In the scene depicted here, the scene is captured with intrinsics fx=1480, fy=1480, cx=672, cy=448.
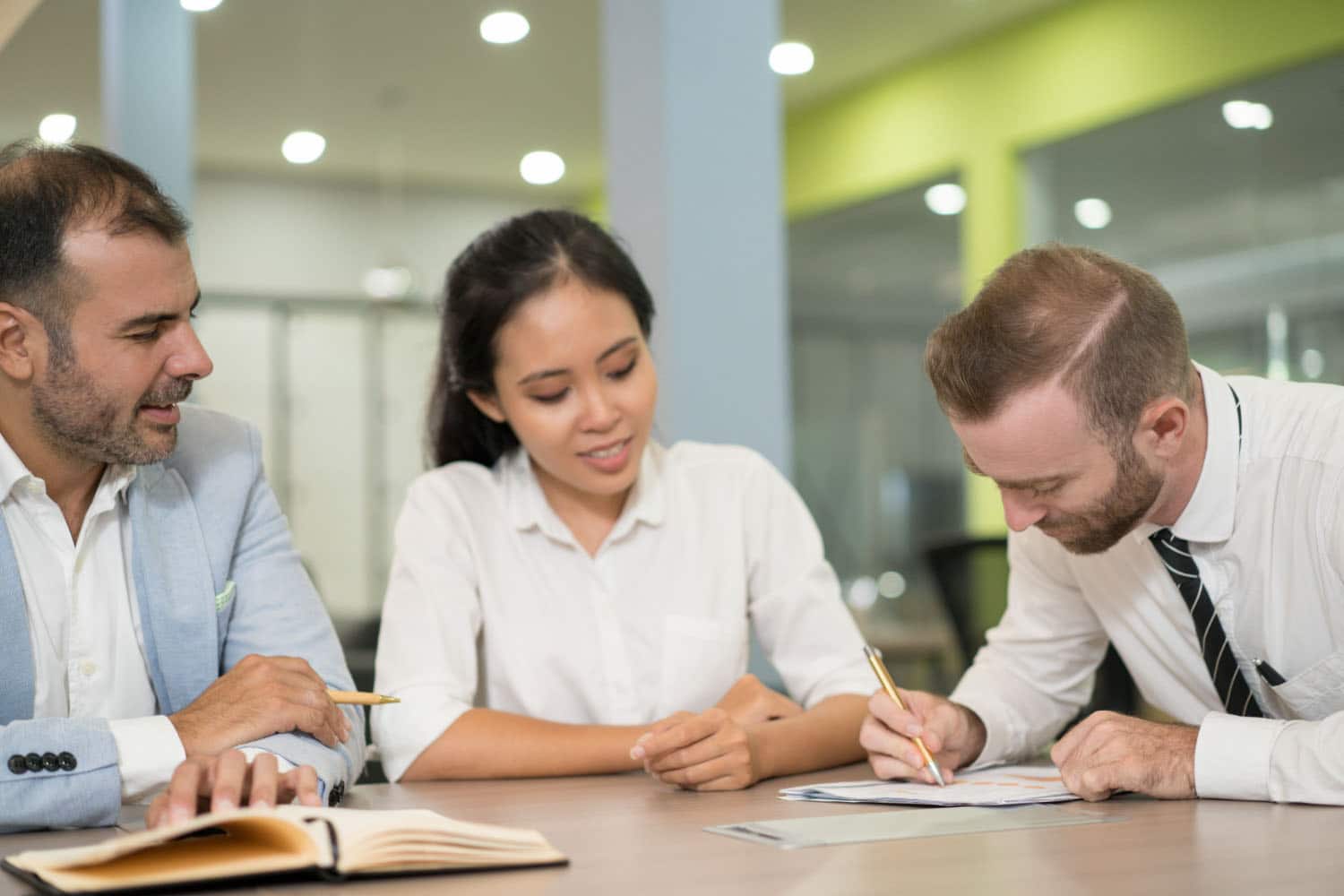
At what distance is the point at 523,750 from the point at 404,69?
6.53 metres

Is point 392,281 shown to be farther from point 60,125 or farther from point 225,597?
point 225,597

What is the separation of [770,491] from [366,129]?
24.0ft

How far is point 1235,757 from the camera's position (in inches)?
60.3

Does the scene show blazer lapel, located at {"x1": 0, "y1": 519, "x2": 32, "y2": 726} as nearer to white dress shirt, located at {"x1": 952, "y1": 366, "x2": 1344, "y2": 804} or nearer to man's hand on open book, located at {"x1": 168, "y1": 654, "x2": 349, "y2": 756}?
man's hand on open book, located at {"x1": 168, "y1": 654, "x2": 349, "y2": 756}

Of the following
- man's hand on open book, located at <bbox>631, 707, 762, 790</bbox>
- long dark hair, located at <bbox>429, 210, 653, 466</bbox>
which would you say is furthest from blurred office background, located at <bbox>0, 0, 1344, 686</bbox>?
man's hand on open book, located at <bbox>631, 707, 762, 790</bbox>

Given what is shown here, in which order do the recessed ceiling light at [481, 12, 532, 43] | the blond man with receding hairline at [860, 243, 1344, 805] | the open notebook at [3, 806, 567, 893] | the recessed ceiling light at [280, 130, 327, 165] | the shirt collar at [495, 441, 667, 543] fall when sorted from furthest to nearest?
the recessed ceiling light at [280, 130, 327, 165]
the recessed ceiling light at [481, 12, 532, 43]
the shirt collar at [495, 441, 667, 543]
the blond man with receding hairline at [860, 243, 1344, 805]
the open notebook at [3, 806, 567, 893]

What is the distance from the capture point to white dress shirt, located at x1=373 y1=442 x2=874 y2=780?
7.24ft

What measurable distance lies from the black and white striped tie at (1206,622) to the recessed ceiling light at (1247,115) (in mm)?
5047

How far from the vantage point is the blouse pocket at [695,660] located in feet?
7.31

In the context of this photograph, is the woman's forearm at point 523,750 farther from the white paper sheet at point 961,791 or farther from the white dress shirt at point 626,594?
the white paper sheet at point 961,791

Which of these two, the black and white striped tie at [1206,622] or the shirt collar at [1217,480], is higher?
the shirt collar at [1217,480]

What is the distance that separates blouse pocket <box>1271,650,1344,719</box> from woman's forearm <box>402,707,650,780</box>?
0.79 m

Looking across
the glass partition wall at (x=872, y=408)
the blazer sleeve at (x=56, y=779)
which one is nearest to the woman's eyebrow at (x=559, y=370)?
the blazer sleeve at (x=56, y=779)

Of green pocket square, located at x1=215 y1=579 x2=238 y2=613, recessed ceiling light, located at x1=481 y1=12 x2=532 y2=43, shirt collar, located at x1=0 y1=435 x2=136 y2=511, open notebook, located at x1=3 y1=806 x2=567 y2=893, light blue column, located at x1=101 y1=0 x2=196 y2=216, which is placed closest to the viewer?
open notebook, located at x1=3 y1=806 x2=567 y2=893
